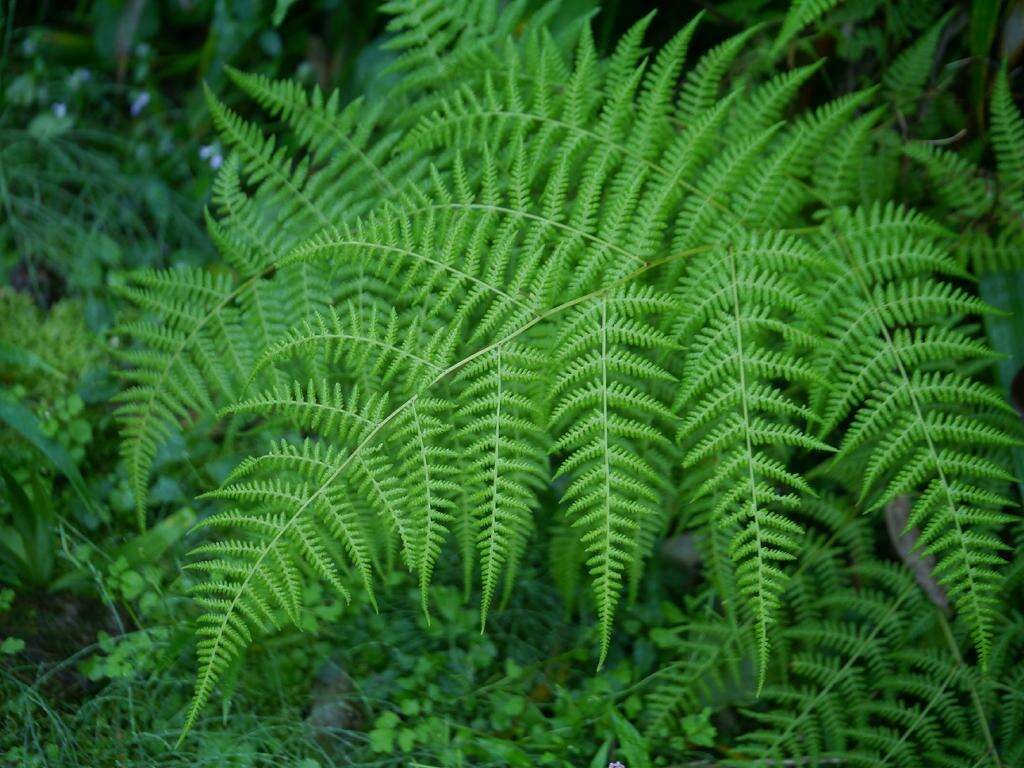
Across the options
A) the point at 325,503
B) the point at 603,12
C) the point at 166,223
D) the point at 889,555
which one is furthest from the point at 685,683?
the point at 166,223

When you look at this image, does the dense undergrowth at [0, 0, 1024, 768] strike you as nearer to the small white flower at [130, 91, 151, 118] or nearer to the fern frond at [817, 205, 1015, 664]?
the fern frond at [817, 205, 1015, 664]

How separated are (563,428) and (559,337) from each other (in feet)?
1.43

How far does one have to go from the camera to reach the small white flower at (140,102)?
326 cm

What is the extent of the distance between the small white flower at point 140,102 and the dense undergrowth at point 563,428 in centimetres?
97

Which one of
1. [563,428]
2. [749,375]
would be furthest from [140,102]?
[749,375]

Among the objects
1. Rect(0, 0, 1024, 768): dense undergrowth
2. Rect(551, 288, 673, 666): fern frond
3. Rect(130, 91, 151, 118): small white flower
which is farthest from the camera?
Rect(130, 91, 151, 118): small white flower

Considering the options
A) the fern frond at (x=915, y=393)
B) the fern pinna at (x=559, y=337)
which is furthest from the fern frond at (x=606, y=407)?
the fern frond at (x=915, y=393)

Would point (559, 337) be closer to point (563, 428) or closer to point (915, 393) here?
point (563, 428)

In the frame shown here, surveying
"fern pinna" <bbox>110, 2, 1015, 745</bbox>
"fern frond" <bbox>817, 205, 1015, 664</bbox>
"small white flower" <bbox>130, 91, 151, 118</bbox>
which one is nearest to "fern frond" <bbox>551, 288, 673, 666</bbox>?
"fern pinna" <bbox>110, 2, 1015, 745</bbox>

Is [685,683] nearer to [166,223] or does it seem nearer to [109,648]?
[109,648]

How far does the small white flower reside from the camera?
10.7ft

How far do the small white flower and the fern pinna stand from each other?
3.62ft

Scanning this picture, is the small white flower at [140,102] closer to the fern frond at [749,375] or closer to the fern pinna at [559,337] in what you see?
the fern pinna at [559,337]

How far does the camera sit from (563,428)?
7.61 ft
